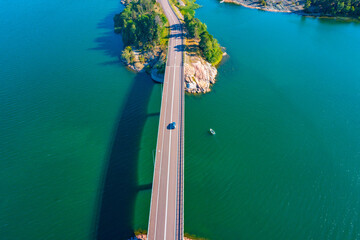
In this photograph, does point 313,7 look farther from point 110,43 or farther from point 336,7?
point 110,43

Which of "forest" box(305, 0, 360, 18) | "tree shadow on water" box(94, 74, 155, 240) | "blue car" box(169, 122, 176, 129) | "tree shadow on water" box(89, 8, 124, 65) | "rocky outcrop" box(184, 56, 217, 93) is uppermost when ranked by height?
"forest" box(305, 0, 360, 18)

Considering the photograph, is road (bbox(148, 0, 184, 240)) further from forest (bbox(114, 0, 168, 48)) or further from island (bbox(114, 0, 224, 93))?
forest (bbox(114, 0, 168, 48))

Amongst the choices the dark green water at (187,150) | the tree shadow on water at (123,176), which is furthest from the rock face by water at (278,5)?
the tree shadow on water at (123,176)

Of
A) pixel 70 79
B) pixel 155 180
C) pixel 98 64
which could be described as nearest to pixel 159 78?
pixel 98 64

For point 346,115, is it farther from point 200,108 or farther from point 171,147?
point 171,147

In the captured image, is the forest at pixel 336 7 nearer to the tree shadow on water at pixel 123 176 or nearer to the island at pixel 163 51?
the island at pixel 163 51

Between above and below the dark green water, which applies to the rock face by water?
above

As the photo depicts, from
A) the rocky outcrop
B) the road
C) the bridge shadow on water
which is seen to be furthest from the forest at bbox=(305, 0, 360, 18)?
the bridge shadow on water
